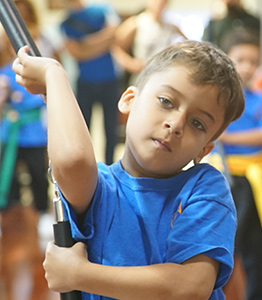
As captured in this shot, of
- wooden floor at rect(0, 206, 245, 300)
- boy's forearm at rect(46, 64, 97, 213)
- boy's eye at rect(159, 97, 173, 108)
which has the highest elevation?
boy's forearm at rect(46, 64, 97, 213)

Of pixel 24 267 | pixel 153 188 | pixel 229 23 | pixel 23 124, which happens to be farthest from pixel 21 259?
pixel 153 188

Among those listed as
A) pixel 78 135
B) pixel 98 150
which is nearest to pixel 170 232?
pixel 78 135

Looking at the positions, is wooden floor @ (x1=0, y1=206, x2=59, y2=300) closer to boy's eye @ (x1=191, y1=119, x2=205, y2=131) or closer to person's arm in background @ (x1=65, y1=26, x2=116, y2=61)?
person's arm in background @ (x1=65, y1=26, x2=116, y2=61)

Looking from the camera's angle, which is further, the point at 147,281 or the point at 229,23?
the point at 229,23

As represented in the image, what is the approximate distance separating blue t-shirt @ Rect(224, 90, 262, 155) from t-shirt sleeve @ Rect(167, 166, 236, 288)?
4.74 feet

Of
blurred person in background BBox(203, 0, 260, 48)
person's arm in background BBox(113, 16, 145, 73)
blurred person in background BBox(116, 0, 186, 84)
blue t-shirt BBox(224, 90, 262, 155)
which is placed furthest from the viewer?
person's arm in background BBox(113, 16, 145, 73)

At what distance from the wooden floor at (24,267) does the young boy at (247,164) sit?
0.78 ft

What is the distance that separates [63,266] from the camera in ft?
2.29

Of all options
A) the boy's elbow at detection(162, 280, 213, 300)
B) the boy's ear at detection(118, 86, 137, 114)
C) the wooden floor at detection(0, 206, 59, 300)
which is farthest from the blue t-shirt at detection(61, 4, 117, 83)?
the boy's elbow at detection(162, 280, 213, 300)

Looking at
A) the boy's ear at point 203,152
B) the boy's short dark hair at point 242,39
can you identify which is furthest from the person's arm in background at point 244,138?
the boy's ear at point 203,152

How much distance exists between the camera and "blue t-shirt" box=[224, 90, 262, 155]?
86.4 inches

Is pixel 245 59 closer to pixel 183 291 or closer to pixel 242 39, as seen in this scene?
pixel 242 39

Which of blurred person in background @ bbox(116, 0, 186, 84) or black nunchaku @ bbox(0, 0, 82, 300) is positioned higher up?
black nunchaku @ bbox(0, 0, 82, 300)

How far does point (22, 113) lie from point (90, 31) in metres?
0.93
